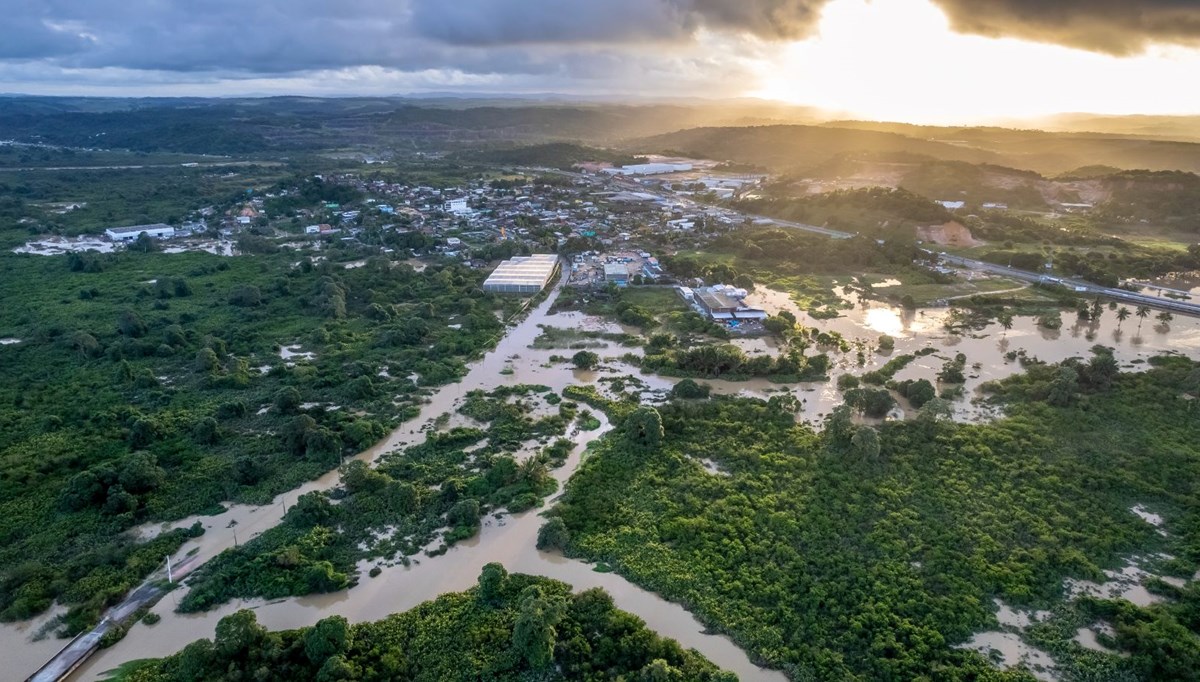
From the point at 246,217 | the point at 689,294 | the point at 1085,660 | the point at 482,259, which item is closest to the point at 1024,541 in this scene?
the point at 1085,660

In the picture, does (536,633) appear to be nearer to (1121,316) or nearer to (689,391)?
(689,391)

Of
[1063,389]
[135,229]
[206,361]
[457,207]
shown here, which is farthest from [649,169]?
[1063,389]

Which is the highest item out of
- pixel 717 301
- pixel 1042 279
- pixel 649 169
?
pixel 649 169

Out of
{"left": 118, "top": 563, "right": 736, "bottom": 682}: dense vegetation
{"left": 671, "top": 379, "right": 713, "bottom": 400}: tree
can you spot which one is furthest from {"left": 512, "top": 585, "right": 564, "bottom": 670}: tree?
{"left": 671, "top": 379, "right": 713, "bottom": 400}: tree

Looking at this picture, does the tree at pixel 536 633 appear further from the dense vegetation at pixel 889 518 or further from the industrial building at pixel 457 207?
the industrial building at pixel 457 207

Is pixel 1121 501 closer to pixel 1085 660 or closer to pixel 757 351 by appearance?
pixel 1085 660

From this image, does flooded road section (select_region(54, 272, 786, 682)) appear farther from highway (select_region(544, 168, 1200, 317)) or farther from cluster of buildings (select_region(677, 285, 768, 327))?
highway (select_region(544, 168, 1200, 317))
